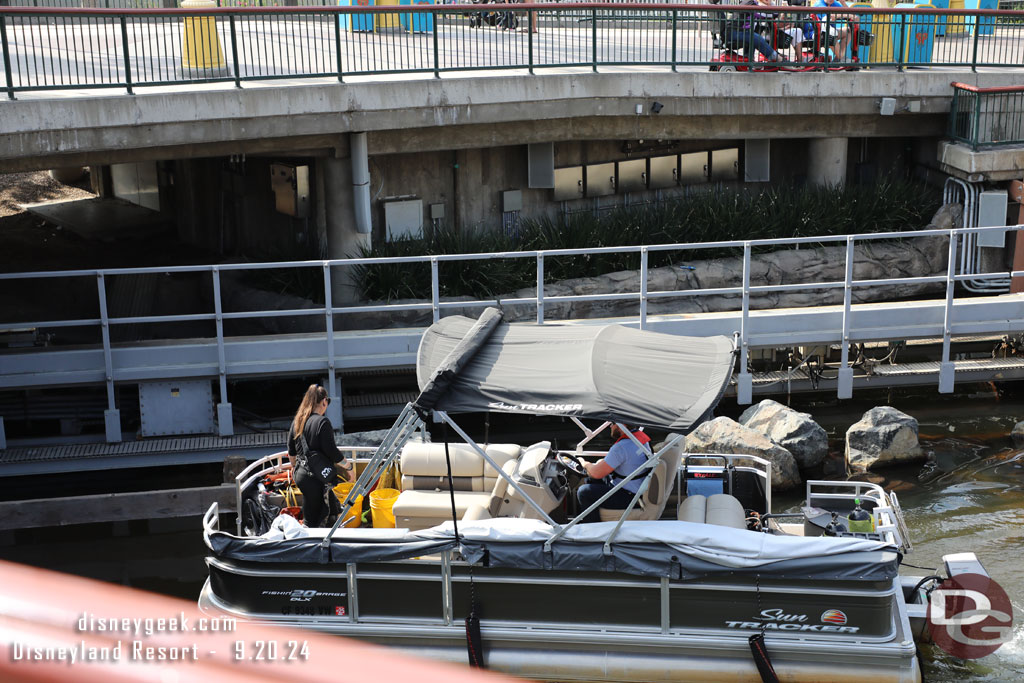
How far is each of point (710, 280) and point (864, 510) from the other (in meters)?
8.88

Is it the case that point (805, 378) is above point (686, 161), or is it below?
below

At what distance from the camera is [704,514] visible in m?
9.31

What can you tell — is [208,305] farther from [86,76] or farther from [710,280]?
[710,280]

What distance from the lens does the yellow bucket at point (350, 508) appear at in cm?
942

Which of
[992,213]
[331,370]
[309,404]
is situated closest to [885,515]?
[309,404]

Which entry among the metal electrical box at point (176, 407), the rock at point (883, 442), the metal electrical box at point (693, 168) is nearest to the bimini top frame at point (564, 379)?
the rock at point (883, 442)

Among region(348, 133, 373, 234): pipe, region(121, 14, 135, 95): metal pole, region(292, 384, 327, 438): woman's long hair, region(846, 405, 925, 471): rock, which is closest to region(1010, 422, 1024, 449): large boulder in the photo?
region(846, 405, 925, 471): rock

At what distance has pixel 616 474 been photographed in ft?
29.7

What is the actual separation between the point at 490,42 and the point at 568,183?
298 cm

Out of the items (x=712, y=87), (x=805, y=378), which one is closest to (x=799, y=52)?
(x=712, y=87)

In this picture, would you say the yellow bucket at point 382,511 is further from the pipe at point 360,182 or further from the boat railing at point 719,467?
the pipe at point 360,182

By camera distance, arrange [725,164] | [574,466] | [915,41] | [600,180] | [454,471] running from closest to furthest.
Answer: [574,466] < [454,471] < [915,41] < [600,180] < [725,164]

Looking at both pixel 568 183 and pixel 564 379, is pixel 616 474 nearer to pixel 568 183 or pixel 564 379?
pixel 564 379

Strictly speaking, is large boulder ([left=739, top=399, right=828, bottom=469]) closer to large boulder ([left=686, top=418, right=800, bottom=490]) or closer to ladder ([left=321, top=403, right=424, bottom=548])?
large boulder ([left=686, top=418, right=800, bottom=490])
